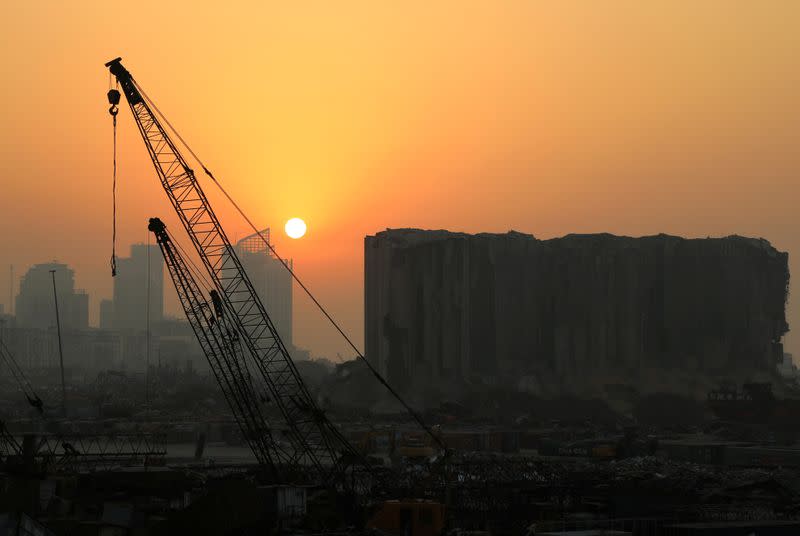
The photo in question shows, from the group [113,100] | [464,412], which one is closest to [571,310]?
[464,412]

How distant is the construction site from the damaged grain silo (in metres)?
0.20

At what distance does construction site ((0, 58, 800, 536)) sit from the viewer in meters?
36.0

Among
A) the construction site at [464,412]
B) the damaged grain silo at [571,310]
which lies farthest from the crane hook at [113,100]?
the damaged grain silo at [571,310]

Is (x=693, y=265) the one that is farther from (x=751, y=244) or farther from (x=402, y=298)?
(x=402, y=298)

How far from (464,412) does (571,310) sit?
135 feet

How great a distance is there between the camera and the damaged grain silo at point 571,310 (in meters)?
134

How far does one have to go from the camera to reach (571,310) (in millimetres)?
141375

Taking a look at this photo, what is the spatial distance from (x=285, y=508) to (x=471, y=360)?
9995 cm

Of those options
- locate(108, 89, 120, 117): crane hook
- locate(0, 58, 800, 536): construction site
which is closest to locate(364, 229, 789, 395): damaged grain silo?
locate(0, 58, 800, 536): construction site

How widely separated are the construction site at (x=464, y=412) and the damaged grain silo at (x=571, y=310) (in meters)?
0.20

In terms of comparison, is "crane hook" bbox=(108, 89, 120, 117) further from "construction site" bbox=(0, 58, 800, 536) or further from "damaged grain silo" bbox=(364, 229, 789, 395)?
"damaged grain silo" bbox=(364, 229, 789, 395)

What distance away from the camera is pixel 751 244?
5778 inches

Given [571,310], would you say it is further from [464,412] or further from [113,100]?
[113,100]

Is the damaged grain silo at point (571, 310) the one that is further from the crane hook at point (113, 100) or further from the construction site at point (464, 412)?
the crane hook at point (113, 100)
